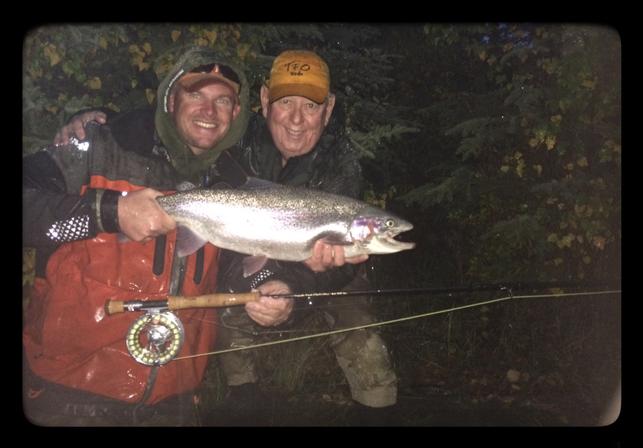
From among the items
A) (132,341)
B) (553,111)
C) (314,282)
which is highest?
(553,111)

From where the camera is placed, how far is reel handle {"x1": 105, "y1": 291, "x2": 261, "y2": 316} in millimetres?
2363

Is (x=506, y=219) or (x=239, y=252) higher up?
(x=506, y=219)

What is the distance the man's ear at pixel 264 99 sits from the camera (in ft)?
8.50

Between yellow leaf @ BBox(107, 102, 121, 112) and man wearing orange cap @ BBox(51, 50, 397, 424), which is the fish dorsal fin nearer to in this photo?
man wearing orange cap @ BBox(51, 50, 397, 424)

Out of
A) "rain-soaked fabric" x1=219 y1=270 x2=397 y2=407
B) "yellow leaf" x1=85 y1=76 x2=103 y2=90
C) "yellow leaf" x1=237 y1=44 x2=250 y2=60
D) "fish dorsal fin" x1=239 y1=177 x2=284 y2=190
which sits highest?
"yellow leaf" x1=237 y1=44 x2=250 y2=60

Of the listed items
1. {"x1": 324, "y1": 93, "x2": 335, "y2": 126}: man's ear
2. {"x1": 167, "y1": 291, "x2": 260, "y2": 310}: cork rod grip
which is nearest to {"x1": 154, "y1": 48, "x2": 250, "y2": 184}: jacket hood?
{"x1": 324, "y1": 93, "x2": 335, "y2": 126}: man's ear

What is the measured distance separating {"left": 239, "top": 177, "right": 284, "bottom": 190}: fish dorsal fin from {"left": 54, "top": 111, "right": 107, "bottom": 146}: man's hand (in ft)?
2.54

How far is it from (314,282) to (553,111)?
1.55 metres

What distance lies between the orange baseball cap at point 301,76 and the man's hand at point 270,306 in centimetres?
98

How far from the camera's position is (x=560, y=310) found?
272 cm

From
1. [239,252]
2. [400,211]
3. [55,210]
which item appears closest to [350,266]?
[400,211]

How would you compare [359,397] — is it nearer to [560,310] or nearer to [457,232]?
[457,232]

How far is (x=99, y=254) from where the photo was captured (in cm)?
242

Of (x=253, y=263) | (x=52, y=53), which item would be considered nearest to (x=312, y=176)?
(x=253, y=263)
